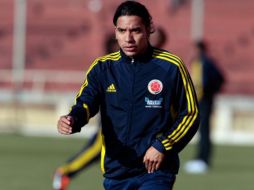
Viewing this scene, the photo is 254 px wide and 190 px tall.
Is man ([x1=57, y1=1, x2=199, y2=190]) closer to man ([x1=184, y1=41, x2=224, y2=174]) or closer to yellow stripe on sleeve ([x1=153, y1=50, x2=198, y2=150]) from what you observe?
yellow stripe on sleeve ([x1=153, y1=50, x2=198, y2=150])

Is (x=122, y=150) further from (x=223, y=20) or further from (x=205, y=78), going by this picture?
(x=223, y=20)

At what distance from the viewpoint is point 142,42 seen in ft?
21.1

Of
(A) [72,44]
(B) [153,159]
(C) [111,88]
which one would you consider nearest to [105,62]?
(C) [111,88]

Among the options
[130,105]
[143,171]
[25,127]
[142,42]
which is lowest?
[25,127]

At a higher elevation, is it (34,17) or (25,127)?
(34,17)

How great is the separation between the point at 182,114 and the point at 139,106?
0.99ft

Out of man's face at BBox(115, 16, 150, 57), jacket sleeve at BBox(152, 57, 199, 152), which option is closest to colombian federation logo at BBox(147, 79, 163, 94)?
jacket sleeve at BBox(152, 57, 199, 152)

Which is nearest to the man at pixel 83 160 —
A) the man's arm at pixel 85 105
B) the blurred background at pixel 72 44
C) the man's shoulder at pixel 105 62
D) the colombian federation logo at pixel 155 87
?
the man's shoulder at pixel 105 62

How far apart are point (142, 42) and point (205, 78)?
8585 millimetres

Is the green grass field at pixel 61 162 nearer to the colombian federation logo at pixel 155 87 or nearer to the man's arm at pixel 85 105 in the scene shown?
the man's arm at pixel 85 105

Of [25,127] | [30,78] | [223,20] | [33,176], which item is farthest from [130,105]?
[223,20]

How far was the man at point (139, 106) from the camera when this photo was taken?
641cm

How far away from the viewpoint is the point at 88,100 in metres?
6.54

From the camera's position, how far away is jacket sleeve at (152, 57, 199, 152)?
646 centimetres
